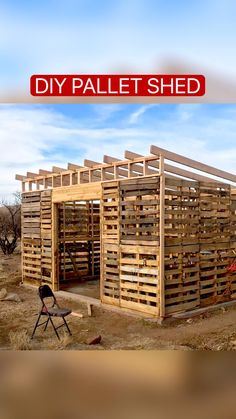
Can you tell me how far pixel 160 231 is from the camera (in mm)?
7348

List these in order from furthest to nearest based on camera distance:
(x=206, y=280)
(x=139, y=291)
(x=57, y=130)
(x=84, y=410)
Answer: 1. (x=206, y=280)
2. (x=139, y=291)
3. (x=57, y=130)
4. (x=84, y=410)

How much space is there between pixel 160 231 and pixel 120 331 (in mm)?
2009

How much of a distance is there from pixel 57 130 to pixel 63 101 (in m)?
2.14

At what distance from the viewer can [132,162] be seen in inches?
314

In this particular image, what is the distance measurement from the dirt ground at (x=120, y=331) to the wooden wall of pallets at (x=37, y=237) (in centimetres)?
203

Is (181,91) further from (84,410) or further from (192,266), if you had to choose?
(192,266)

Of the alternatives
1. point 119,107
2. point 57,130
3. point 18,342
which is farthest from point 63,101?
point 18,342

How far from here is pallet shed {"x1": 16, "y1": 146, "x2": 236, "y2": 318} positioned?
7500 mm

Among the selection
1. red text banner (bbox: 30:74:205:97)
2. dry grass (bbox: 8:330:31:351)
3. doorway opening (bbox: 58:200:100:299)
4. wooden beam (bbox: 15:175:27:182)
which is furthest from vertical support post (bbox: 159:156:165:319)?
wooden beam (bbox: 15:175:27:182)

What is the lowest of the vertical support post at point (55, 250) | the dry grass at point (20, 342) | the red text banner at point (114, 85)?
the dry grass at point (20, 342)

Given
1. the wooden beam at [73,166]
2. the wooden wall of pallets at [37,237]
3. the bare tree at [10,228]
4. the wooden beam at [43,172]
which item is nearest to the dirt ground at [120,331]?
the wooden wall of pallets at [37,237]

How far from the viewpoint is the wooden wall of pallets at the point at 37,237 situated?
1093 centimetres

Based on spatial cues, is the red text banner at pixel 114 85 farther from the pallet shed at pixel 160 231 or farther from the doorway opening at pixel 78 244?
the doorway opening at pixel 78 244

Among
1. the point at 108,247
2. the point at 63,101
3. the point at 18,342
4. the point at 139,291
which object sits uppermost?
the point at 63,101
